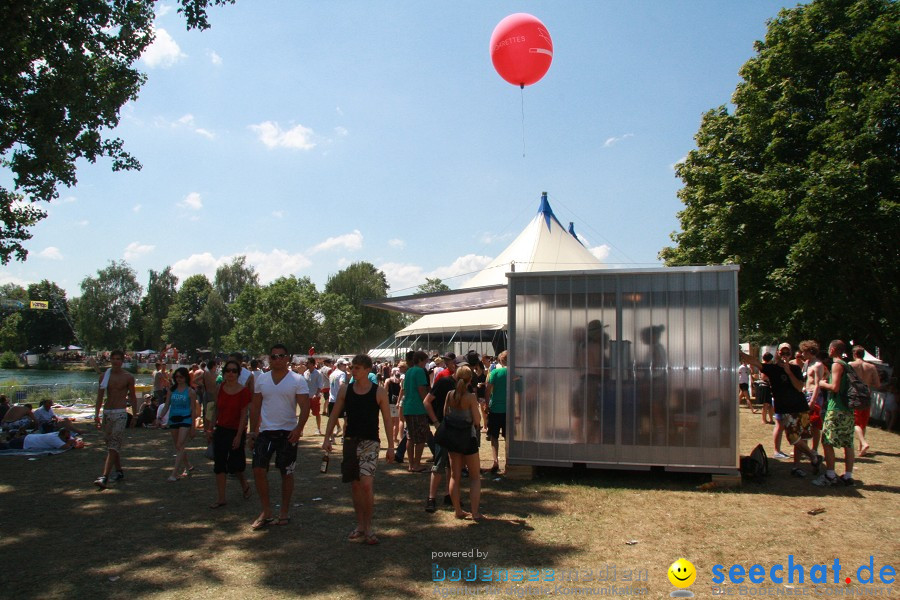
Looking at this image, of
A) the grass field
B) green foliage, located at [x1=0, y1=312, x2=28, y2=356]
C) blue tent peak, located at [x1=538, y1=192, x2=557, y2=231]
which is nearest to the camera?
the grass field

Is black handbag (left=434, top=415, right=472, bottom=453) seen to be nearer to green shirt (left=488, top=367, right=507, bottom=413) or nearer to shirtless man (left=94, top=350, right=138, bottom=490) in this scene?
green shirt (left=488, top=367, right=507, bottom=413)

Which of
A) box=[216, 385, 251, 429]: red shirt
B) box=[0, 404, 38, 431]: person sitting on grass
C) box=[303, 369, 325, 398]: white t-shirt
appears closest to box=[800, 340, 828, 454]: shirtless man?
box=[216, 385, 251, 429]: red shirt

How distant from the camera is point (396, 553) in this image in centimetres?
527

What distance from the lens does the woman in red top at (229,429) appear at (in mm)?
6742

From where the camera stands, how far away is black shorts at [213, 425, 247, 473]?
6.73 meters

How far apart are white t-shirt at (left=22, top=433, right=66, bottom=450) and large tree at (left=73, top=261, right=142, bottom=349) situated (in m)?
63.9

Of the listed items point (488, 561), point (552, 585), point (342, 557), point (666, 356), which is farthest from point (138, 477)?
point (666, 356)

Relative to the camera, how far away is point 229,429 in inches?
270

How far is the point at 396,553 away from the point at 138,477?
5289mm

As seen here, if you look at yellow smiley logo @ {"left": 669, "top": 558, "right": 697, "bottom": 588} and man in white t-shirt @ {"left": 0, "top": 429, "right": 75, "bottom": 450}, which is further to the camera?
man in white t-shirt @ {"left": 0, "top": 429, "right": 75, "bottom": 450}

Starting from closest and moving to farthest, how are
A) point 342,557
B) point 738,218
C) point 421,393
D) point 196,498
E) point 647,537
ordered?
point 342,557 → point 647,537 → point 196,498 → point 421,393 → point 738,218

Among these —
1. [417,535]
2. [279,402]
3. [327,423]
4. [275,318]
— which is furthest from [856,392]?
[275,318]

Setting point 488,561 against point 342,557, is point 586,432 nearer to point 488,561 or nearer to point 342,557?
point 488,561

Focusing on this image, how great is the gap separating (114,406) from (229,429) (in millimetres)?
2167
